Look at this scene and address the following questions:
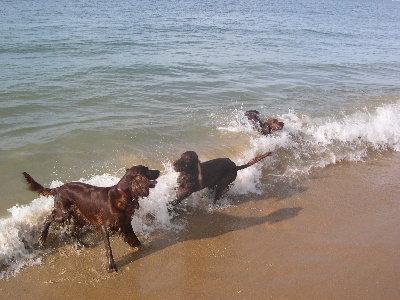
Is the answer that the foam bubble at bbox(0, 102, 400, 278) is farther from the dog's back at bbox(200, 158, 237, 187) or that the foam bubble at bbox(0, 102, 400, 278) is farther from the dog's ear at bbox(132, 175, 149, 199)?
the dog's ear at bbox(132, 175, 149, 199)

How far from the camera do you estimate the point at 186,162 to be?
18.4ft

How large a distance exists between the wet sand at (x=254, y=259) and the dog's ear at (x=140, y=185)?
946 mm

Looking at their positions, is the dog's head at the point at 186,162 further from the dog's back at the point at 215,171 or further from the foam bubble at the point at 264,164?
the foam bubble at the point at 264,164

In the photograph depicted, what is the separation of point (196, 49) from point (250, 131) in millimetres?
9930

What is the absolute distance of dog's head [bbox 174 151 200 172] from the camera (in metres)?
5.58

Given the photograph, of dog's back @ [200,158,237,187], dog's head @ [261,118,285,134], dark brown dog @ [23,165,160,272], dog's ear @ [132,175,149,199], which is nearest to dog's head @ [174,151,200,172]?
dog's back @ [200,158,237,187]

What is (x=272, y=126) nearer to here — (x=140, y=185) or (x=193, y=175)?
(x=193, y=175)

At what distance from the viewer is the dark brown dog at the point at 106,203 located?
410 cm

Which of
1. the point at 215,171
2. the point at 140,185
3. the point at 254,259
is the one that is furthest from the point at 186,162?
the point at 254,259

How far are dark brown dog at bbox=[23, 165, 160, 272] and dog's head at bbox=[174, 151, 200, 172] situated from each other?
1.33 meters

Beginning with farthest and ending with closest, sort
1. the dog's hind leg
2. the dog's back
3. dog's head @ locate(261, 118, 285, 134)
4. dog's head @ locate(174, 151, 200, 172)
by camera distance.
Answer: dog's head @ locate(261, 118, 285, 134), the dog's back, dog's head @ locate(174, 151, 200, 172), the dog's hind leg

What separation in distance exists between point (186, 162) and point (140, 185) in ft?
5.36

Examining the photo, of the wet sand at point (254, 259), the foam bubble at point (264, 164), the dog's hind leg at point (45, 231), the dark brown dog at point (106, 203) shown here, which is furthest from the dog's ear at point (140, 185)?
the dog's hind leg at point (45, 231)

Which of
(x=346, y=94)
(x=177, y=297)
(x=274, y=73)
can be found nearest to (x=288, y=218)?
(x=177, y=297)
